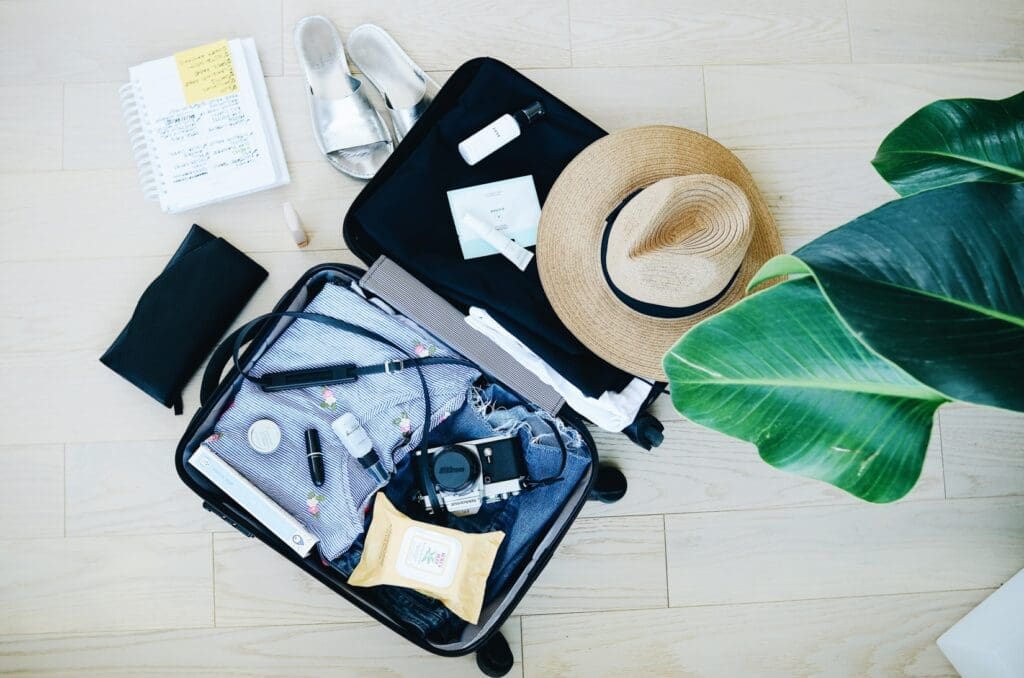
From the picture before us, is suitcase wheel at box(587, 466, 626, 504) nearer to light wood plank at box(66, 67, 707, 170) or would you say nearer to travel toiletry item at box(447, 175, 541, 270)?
travel toiletry item at box(447, 175, 541, 270)

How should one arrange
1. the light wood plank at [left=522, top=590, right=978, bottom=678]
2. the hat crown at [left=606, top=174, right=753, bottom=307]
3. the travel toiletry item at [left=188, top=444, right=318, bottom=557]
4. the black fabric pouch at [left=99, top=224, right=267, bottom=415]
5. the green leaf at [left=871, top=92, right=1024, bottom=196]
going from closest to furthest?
the green leaf at [left=871, top=92, right=1024, bottom=196] → the hat crown at [left=606, top=174, right=753, bottom=307] → the travel toiletry item at [left=188, top=444, right=318, bottom=557] → the black fabric pouch at [left=99, top=224, right=267, bottom=415] → the light wood plank at [left=522, top=590, right=978, bottom=678]

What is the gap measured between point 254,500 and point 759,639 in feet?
2.89

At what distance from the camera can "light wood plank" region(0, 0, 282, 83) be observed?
1227 mm

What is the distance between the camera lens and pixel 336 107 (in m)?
1.20

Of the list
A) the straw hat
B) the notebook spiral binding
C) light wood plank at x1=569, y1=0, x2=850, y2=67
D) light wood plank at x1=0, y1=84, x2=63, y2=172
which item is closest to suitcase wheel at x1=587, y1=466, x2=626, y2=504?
the straw hat

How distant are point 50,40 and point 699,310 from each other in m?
1.16

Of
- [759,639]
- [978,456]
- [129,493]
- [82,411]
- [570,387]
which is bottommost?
[759,639]

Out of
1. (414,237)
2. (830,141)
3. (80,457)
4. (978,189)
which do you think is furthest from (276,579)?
(830,141)

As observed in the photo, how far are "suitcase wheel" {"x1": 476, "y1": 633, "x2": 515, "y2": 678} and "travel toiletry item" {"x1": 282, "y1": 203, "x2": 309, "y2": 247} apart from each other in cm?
71

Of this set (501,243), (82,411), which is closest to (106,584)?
(82,411)

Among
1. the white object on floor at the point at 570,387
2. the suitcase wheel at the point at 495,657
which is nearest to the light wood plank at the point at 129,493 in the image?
the suitcase wheel at the point at 495,657

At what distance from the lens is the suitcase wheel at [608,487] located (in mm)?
1154

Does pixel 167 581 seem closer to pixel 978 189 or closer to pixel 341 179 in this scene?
pixel 341 179

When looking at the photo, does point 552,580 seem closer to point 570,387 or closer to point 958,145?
point 570,387
